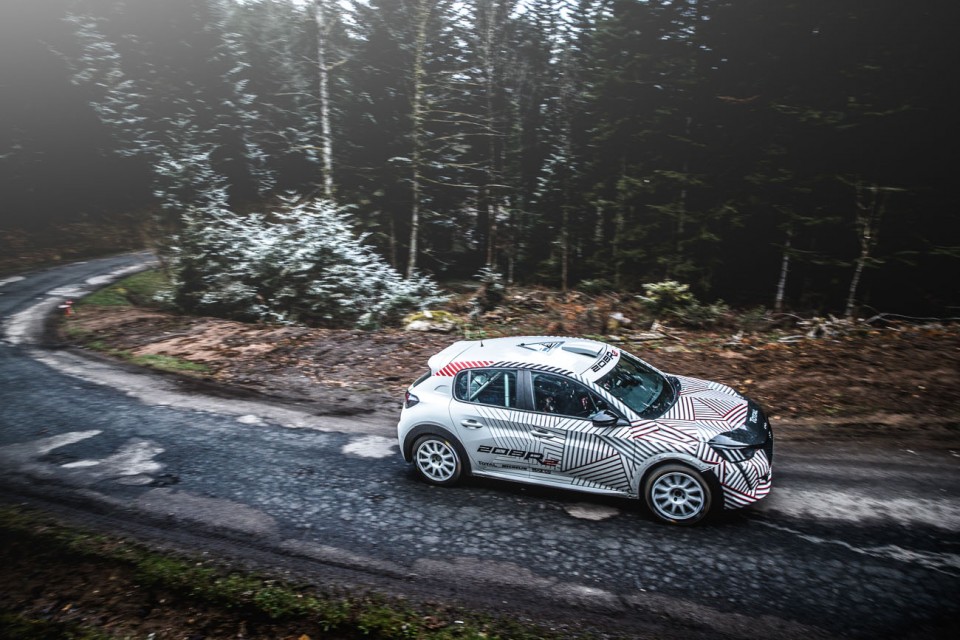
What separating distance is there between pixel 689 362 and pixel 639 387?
560 centimetres

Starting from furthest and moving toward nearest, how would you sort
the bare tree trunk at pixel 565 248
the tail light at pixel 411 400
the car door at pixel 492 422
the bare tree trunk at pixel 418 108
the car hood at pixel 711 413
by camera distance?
the bare tree trunk at pixel 565 248 < the bare tree trunk at pixel 418 108 < the tail light at pixel 411 400 < the car door at pixel 492 422 < the car hood at pixel 711 413

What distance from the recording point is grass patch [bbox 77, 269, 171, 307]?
63.6 ft

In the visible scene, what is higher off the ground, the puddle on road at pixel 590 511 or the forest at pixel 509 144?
the forest at pixel 509 144

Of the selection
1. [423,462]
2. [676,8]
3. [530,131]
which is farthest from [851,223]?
[423,462]

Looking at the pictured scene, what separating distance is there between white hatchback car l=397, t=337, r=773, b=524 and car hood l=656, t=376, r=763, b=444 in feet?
0.05

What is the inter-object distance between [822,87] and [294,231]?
60.6 feet

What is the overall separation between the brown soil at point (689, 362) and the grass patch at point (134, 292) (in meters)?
3.11

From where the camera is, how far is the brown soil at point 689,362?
29.3ft

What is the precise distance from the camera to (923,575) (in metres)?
4.96

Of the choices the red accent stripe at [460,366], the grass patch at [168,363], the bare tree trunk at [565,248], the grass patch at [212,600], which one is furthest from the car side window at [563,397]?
the bare tree trunk at [565,248]

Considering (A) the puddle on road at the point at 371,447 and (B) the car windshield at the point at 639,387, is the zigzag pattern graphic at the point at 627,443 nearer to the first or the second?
(B) the car windshield at the point at 639,387

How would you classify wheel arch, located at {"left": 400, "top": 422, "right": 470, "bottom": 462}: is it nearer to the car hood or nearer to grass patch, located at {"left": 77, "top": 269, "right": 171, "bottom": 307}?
the car hood

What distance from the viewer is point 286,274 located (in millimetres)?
16328

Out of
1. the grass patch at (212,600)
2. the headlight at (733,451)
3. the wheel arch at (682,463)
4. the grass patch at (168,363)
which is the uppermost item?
the headlight at (733,451)
